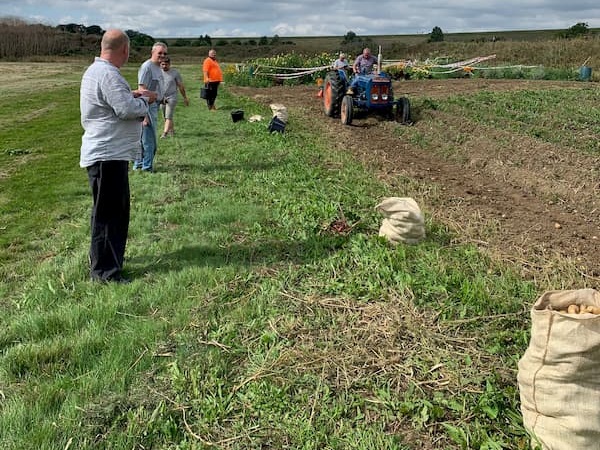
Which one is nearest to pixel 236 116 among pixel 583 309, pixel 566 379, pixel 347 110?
pixel 347 110

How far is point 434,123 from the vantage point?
449 inches

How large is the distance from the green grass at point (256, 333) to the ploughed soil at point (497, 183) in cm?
52

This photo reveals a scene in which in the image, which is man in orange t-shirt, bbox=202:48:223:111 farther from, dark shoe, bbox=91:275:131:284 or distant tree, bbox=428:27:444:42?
distant tree, bbox=428:27:444:42

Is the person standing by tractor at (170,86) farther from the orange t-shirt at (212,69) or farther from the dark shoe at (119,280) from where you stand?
the dark shoe at (119,280)

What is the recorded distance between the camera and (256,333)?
3.54m

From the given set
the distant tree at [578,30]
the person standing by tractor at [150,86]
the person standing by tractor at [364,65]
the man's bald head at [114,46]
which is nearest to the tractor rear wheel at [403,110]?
the person standing by tractor at [364,65]

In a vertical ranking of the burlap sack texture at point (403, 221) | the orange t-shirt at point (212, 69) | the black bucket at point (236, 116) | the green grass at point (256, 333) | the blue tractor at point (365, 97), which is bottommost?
the green grass at point (256, 333)

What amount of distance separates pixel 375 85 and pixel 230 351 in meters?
9.25

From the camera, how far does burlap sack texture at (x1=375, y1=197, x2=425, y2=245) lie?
189 inches

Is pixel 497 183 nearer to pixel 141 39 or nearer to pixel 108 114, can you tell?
pixel 108 114

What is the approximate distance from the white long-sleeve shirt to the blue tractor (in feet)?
26.4

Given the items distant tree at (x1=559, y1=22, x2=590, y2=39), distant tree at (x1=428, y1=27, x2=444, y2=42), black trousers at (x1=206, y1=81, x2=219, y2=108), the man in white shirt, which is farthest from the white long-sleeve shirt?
distant tree at (x1=428, y1=27, x2=444, y2=42)

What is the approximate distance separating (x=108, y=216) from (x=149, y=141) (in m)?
3.68

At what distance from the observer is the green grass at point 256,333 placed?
268 cm
